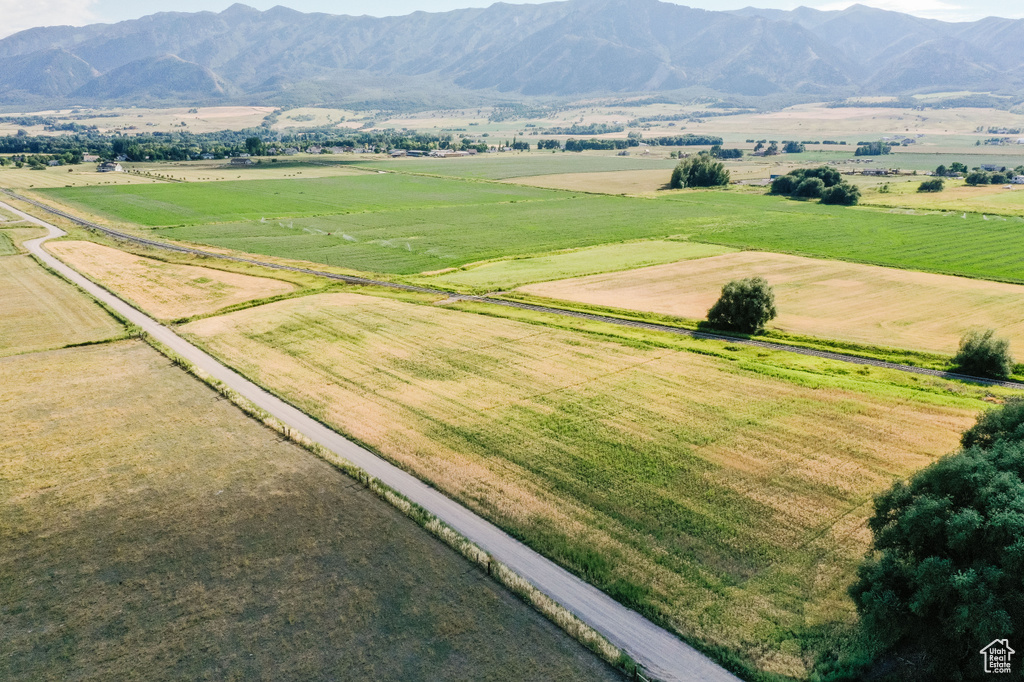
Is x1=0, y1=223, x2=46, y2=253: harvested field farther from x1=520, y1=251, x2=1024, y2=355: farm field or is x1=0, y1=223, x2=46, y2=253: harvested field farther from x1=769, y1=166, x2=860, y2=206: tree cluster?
x1=769, y1=166, x2=860, y2=206: tree cluster

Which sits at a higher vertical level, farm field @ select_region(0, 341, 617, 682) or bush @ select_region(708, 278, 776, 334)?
bush @ select_region(708, 278, 776, 334)

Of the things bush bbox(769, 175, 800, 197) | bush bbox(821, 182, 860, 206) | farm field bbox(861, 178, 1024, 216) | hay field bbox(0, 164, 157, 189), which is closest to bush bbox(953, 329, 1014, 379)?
farm field bbox(861, 178, 1024, 216)

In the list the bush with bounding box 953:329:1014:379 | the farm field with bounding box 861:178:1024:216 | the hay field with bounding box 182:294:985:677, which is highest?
the farm field with bounding box 861:178:1024:216

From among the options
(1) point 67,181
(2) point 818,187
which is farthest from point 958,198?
(1) point 67,181

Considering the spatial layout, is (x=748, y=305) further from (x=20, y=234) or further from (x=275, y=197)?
(x=275, y=197)

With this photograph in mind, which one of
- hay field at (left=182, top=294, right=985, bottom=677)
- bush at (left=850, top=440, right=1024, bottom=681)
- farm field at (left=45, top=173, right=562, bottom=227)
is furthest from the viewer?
farm field at (left=45, top=173, right=562, bottom=227)

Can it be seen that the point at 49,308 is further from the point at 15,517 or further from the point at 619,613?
the point at 619,613

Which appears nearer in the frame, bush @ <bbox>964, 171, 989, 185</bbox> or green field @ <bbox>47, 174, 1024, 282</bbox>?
green field @ <bbox>47, 174, 1024, 282</bbox>
